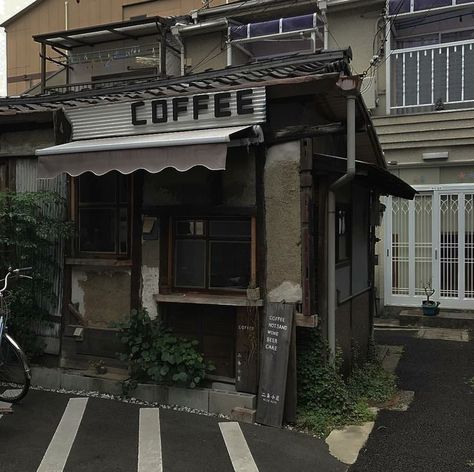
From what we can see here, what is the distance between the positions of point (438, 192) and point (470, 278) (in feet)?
6.12

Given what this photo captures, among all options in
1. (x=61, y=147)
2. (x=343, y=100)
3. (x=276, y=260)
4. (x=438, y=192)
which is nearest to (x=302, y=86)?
(x=343, y=100)

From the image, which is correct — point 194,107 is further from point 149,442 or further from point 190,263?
point 149,442

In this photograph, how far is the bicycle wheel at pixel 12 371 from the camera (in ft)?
17.4

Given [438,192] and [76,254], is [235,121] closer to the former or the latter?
[76,254]

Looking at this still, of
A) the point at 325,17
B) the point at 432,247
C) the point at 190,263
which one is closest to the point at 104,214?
the point at 190,263

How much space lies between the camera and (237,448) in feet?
15.0

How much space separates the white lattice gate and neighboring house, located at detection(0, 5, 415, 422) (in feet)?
14.9

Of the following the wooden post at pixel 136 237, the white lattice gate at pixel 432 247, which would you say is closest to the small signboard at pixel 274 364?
the wooden post at pixel 136 237

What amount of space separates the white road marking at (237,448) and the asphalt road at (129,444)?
0.02 metres

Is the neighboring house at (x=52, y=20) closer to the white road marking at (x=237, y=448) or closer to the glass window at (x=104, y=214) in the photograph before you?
the glass window at (x=104, y=214)

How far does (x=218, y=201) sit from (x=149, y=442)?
2.44 metres

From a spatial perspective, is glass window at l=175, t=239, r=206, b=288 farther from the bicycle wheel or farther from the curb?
the bicycle wheel

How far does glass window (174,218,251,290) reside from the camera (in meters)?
5.66

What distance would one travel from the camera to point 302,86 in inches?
199
